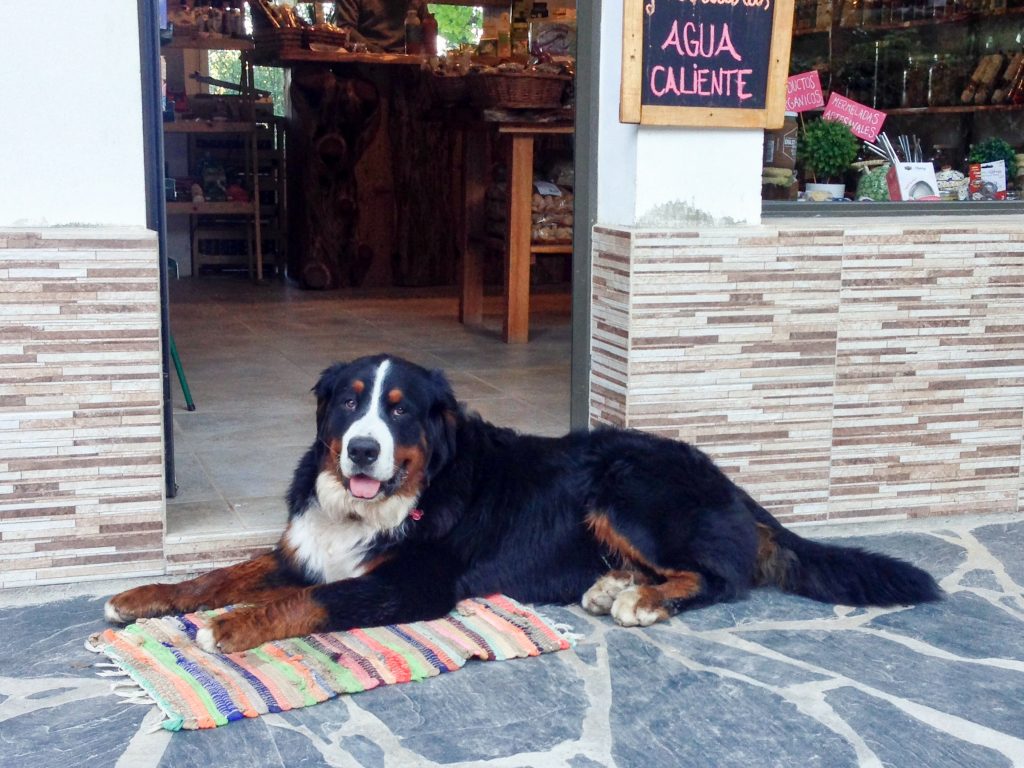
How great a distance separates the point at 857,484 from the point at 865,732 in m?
1.72

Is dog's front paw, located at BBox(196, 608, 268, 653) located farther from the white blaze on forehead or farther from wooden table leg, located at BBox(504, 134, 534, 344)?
wooden table leg, located at BBox(504, 134, 534, 344)

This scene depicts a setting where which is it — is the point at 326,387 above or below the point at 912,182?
below

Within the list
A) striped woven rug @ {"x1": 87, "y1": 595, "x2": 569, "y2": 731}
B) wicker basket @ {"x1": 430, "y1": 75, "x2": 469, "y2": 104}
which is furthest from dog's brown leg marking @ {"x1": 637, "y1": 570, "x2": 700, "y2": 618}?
wicker basket @ {"x1": 430, "y1": 75, "x2": 469, "y2": 104}

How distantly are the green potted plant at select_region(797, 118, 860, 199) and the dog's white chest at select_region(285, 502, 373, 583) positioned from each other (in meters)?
2.32

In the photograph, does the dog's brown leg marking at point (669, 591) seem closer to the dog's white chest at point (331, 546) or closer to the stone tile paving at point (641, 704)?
the stone tile paving at point (641, 704)

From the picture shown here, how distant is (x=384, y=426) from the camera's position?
3465 mm

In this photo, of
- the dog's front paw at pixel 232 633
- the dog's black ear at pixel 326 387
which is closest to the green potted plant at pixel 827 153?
the dog's black ear at pixel 326 387

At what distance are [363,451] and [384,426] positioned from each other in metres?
0.11

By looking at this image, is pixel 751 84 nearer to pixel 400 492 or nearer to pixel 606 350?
pixel 606 350

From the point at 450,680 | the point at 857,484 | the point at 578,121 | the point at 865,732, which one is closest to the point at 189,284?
the point at 578,121

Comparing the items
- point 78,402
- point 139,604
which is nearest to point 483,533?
point 139,604

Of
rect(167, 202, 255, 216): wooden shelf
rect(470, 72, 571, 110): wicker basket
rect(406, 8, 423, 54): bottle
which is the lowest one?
rect(167, 202, 255, 216): wooden shelf

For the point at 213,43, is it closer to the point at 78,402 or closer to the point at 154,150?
the point at 154,150

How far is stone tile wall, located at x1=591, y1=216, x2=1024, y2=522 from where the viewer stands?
169 inches
